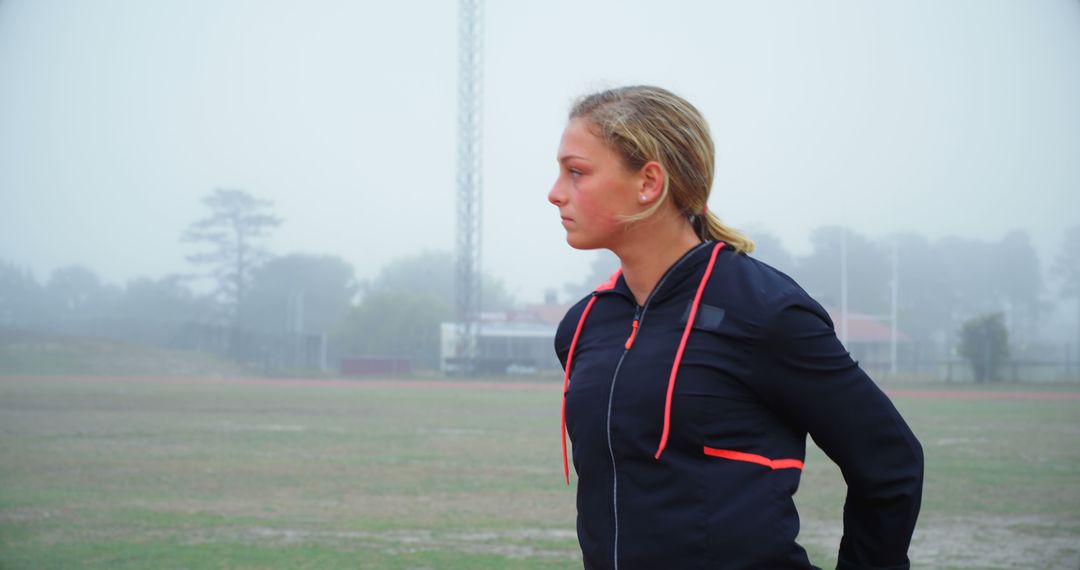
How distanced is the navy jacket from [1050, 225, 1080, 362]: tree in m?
72.7

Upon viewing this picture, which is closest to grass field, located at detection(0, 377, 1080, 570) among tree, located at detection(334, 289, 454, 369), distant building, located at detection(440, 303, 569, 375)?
distant building, located at detection(440, 303, 569, 375)

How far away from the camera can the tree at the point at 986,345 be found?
1580 inches

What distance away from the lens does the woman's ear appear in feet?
5.29

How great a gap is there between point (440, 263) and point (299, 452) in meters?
81.4

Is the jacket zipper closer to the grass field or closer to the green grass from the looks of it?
the grass field

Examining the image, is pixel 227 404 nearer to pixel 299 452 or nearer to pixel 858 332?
pixel 299 452

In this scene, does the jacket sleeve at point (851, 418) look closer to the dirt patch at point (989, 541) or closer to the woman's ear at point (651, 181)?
the woman's ear at point (651, 181)

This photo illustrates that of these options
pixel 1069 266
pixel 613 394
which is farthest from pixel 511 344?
pixel 613 394

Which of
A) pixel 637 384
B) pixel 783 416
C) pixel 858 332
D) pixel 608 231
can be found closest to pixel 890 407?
pixel 783 416

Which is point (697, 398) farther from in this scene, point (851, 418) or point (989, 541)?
point (989, 541)

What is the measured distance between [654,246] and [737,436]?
1.08ft

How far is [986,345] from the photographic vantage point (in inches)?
1581

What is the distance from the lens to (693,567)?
151 centimetres

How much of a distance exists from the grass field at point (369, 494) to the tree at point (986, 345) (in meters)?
21.6
